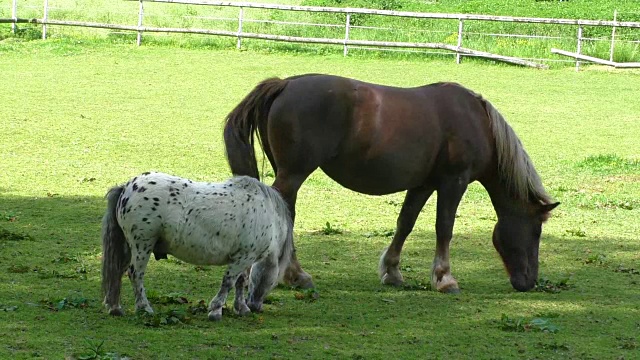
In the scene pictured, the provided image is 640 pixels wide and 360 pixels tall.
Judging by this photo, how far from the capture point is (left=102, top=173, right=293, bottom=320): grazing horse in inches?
252

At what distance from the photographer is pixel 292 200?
770 cm

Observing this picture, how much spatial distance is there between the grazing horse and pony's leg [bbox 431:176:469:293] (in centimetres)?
186

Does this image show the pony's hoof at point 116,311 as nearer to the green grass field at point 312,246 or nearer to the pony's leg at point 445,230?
the green grass field at point 312,246

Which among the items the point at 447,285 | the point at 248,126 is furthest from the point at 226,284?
the point at 447,285

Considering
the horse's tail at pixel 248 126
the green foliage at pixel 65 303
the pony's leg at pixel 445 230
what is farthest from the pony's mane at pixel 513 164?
the green foliage at pixel 65 303

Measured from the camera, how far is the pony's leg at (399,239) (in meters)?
8.44

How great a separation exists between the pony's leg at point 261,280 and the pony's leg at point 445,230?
1.84 metres

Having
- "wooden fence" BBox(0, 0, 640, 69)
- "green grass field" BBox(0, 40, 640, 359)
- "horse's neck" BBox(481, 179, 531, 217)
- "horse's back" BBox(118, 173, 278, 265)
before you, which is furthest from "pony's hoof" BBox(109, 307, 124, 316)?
"wooden fence" BBox(0, 0, 640, 69)

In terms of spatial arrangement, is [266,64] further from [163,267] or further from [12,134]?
[163,267]

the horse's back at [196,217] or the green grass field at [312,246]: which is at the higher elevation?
the horse's back at [196,217]

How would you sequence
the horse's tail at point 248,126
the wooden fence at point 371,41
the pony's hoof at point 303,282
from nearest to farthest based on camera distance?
the horse's tail at point 248,126 → the pony's hoof at point 303,282 → the wooden fence at point 371,41

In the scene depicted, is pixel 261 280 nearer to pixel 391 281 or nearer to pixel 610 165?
pixel 391 281

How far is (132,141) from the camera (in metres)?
15.6

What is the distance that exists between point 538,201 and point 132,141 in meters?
8.53
